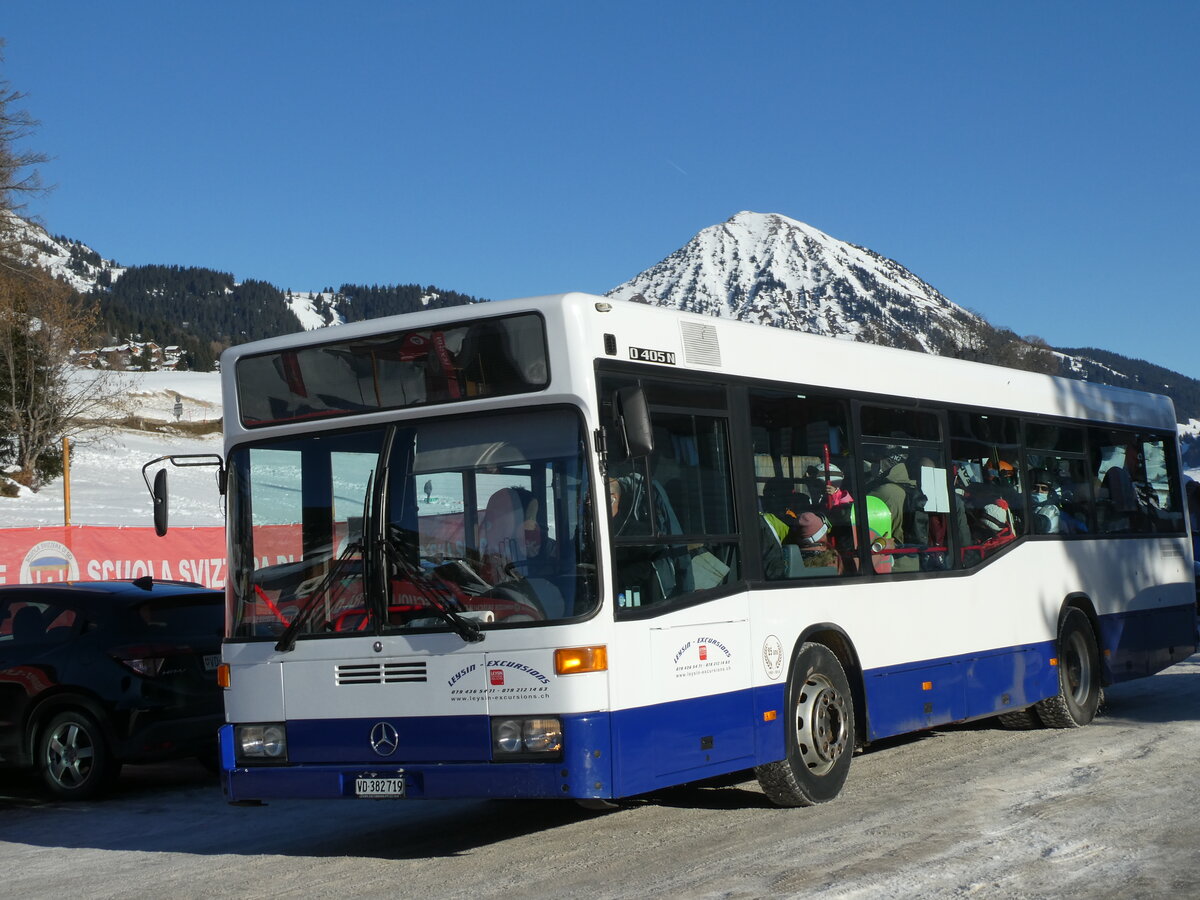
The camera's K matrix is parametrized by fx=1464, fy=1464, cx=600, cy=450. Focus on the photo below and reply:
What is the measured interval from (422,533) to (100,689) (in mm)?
4364

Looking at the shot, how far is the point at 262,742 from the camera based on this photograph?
7.72m

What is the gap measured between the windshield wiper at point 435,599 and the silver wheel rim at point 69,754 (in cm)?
447

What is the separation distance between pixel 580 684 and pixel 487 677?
477mm

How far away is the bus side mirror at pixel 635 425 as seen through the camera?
6805mm

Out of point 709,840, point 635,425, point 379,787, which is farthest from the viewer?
point 709,840

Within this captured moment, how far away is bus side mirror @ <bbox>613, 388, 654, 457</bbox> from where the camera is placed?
22.3 ft

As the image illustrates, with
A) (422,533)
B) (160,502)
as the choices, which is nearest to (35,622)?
(160,502)

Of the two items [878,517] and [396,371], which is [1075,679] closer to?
[878,517]

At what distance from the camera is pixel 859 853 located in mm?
6930

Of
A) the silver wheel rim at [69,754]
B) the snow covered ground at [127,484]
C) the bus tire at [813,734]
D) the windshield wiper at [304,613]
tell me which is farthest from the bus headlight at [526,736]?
the snow covered ground at [127,484]

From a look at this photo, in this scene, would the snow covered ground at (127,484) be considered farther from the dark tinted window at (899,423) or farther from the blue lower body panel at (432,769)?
the blue lower body panel at (432,769)

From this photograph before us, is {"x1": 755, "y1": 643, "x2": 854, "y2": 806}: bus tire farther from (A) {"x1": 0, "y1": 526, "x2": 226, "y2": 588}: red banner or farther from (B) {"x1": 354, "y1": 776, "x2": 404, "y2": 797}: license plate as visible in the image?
(A) {"x1": 0, "y1": 526, "x2": 226, "y2": 588}: red banner

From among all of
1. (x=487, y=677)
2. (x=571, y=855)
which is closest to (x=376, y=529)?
(x=487, y=677)

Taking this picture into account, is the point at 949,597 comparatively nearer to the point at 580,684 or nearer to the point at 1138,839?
the point at 1138,839
